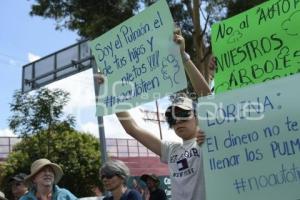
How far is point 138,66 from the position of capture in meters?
3.75

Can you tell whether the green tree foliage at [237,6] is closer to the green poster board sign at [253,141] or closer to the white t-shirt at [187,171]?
the white t-shirt at [187,171]

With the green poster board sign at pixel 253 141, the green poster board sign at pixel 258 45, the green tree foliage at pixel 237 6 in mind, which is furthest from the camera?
the green tree foliage at pixel 237 6

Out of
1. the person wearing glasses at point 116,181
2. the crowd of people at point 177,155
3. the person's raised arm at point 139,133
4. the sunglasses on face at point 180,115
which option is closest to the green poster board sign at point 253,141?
the crowd of people at point 177,155

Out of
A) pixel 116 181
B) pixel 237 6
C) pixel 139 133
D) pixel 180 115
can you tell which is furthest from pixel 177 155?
pixel 237 6

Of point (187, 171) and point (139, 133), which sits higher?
point (139, 133)

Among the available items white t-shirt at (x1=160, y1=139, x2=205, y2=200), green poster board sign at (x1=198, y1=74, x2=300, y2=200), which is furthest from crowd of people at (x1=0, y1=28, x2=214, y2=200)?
green poster board sign at (x1=198, y1=74, x2=300, y2=200)

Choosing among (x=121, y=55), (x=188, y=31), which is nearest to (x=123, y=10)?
(x=188, y=31)

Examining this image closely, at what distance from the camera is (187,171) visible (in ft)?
10.8

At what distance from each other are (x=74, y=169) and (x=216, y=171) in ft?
62.1

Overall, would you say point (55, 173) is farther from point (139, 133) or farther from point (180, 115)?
point (180, 115)

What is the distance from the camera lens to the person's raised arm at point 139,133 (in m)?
3.63

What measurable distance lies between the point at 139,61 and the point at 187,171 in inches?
33.0

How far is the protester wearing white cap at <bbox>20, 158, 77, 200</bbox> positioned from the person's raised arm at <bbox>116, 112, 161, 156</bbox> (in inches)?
27.1

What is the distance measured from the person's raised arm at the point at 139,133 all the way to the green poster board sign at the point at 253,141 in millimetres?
603
